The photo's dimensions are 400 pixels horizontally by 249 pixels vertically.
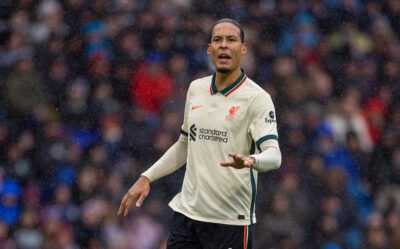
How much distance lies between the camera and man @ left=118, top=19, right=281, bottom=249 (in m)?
3.09

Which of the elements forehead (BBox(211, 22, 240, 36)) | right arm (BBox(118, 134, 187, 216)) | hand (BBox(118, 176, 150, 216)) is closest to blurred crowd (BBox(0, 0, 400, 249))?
right arm (BBox(118, 134, 187, 216))

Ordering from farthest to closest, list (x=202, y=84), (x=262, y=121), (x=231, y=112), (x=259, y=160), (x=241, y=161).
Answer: (x=202, y=84) → (x=231, y=112) → (x=262, y=121) → (x=259, y=160) → (x=241, y=161)

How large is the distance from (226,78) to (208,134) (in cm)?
32

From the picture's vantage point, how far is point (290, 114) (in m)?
6.33

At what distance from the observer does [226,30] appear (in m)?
3.19

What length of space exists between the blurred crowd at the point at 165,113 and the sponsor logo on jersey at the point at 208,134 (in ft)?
8.80

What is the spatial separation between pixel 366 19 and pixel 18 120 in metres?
3.85

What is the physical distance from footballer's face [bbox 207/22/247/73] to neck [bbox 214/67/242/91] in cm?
2

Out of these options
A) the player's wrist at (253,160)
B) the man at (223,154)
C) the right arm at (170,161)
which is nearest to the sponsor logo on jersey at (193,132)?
the man at (223,154)

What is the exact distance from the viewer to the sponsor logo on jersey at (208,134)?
3.10m

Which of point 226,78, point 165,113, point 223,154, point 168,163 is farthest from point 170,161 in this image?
point 165,113

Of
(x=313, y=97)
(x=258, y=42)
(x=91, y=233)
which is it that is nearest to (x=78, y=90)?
(x=91, y=233)

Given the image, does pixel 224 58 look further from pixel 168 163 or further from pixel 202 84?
pixel 168 163

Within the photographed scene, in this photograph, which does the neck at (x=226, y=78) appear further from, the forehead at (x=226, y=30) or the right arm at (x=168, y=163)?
the right arm at (x=168, y=163)
